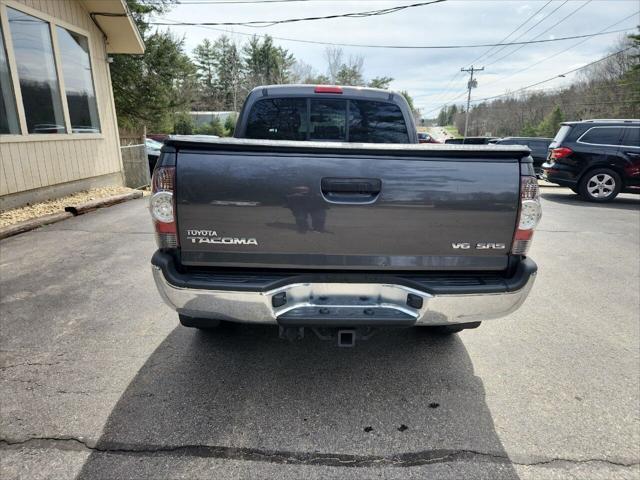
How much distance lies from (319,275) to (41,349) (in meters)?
2.42

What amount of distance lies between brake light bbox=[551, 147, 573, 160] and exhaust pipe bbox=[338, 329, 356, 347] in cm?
1041

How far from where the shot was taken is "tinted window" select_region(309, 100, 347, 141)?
3.81m

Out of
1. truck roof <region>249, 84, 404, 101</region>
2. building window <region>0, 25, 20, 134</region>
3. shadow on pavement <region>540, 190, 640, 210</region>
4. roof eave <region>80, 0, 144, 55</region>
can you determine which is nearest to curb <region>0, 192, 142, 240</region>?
building window <region>0, 25, 20, 134</region>

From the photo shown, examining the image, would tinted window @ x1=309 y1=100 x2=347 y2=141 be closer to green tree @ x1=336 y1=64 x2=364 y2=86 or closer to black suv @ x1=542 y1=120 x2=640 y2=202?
black suv @ x1=542 y1=120 x2=640 y2=202

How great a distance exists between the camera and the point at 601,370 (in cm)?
295

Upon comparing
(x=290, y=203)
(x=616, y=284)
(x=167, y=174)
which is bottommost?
(x=616, y=284)

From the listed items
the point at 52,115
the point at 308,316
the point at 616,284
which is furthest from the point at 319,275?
the point at 52,115

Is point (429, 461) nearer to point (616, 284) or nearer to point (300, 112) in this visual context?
point (300, 112)

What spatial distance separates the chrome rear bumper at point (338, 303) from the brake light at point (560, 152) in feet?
32.1

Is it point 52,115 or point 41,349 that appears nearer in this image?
point 41,349

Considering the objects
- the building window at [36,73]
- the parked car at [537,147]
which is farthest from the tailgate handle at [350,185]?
the parked car at [537,147]

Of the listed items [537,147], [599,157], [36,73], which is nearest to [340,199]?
[36,73]

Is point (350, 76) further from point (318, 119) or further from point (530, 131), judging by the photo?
point (318, 119)

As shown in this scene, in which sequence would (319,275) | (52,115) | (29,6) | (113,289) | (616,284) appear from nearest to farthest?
(319,275), (113,289), (616,284), (29,6), (52,115)
